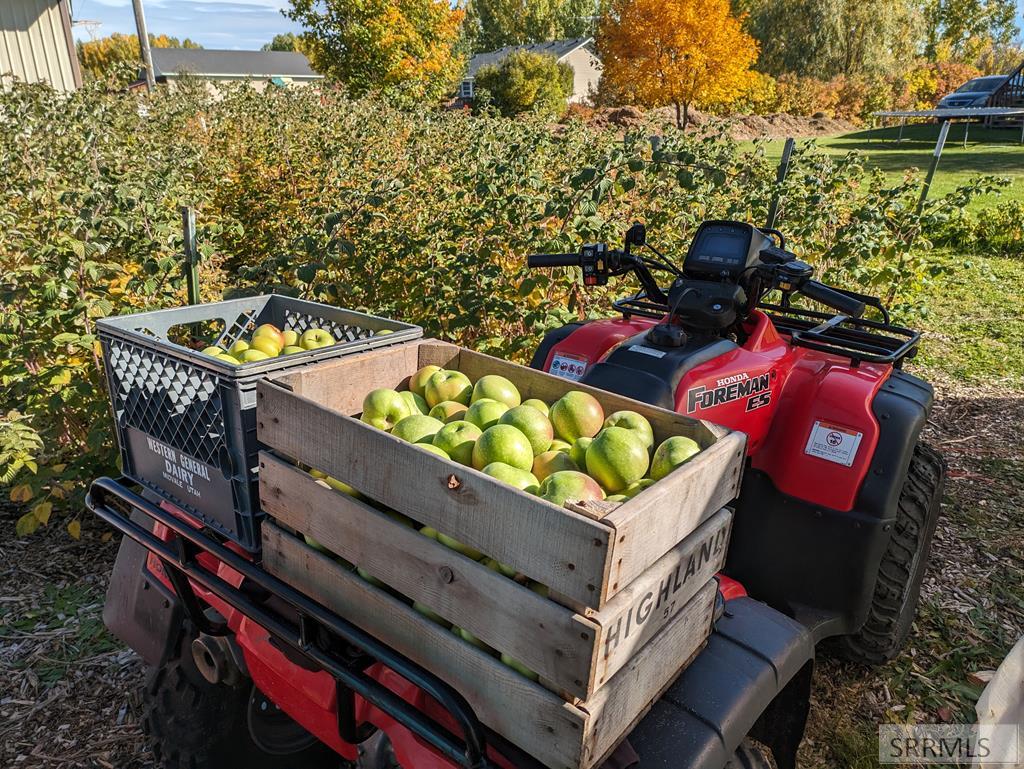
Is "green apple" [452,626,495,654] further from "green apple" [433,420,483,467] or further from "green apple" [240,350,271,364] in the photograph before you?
"green apple" [240,350,271,364]

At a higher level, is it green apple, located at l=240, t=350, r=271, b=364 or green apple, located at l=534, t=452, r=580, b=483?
green apple, located at l=240, t=350, r=271, b=364

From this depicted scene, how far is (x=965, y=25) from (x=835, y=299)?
65927 mm

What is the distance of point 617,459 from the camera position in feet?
5.28

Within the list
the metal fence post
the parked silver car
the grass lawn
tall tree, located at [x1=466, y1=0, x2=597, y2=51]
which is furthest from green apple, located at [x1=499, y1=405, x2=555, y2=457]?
tall tree, located at [x1=466, y1=0, x2=597, y2=51]

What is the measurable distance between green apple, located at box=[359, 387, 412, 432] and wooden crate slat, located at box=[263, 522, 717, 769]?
36 centimetres

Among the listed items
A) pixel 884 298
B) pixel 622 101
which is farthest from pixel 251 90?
pixel 622 101

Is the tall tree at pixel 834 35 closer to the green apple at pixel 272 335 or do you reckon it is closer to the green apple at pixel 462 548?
the green apple at pixel 272 335

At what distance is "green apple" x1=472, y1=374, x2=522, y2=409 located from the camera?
1965mm

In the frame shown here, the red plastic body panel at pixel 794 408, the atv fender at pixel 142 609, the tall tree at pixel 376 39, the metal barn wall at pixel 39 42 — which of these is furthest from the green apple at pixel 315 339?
the tall tree at pixel 376 39

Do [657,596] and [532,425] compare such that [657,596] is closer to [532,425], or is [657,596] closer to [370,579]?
[532,425]

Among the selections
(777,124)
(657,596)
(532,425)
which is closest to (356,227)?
(532,425)

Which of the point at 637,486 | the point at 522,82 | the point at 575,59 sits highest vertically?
the point at 575,59

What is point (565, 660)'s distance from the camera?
133cm

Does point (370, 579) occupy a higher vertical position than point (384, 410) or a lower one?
lower
